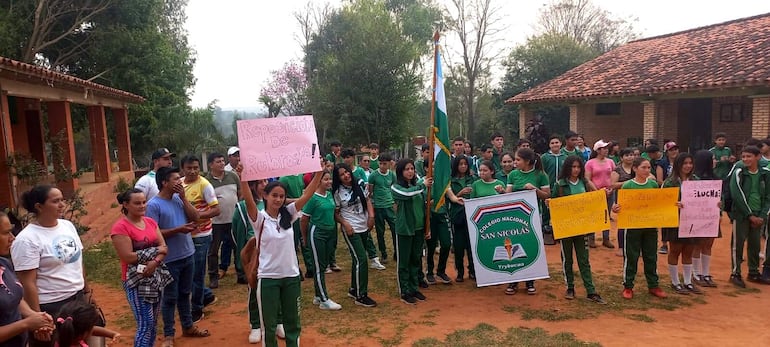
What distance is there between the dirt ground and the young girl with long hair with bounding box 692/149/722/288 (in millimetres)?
174

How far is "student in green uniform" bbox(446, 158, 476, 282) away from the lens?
613 centimetres

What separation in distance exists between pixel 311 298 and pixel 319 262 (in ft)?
2.60

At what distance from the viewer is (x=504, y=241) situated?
5734 mm

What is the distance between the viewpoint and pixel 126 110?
55.6 feet

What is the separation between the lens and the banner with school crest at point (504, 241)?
5703 millimetres

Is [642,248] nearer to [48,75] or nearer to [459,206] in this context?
[459,206]

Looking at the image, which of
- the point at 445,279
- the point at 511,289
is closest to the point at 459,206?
the point at 445,279

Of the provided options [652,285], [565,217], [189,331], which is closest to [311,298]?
[189,331]

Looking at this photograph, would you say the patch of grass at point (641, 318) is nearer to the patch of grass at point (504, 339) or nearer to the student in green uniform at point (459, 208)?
the patch of grass at point (504, 339)

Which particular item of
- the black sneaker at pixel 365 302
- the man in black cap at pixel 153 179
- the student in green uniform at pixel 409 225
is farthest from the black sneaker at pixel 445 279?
the man in black cap at pixel 153 179

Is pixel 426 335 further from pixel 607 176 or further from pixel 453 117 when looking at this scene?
pixel 453 117

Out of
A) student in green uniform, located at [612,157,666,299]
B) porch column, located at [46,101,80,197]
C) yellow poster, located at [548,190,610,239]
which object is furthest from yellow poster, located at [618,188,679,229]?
porch column, located at [46,101,80,197]

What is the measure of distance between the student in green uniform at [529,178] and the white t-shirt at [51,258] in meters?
4.32

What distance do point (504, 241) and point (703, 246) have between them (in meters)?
2.41
